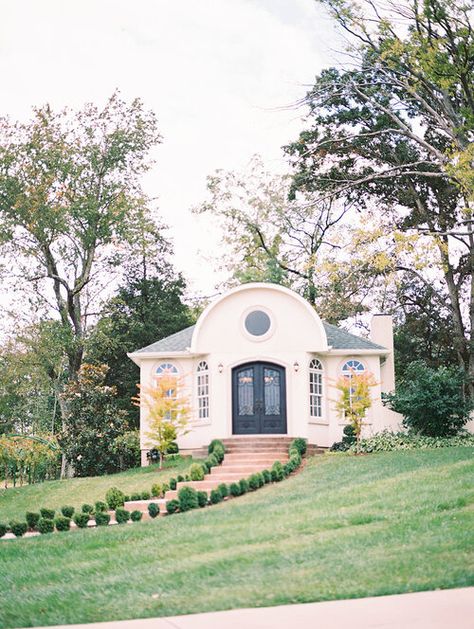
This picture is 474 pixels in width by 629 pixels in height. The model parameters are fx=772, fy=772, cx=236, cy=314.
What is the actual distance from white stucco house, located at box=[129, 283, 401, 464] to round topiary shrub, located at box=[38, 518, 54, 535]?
8750 millimetres

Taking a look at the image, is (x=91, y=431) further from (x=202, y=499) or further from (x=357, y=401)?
(x=202, y=499)

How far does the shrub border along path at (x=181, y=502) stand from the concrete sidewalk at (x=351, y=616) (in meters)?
7.38

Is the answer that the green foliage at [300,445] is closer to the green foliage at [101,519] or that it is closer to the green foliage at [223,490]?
the green foliage at [223,490]

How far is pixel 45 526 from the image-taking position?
12.6 metres

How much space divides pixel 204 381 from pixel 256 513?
10.4 meters

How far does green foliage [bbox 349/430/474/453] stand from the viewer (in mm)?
18969

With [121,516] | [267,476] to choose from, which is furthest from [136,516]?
[267,476]

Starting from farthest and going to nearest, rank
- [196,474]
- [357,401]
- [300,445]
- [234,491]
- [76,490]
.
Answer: [300,445] → [357,401] → [76,490] → [196,474] → [234,491]

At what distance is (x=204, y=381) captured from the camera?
2173cm

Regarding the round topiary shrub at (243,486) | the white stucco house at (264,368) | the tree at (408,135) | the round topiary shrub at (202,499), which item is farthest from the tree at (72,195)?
the round topiary shrub at (202,499)

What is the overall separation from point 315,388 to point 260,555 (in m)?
13.8

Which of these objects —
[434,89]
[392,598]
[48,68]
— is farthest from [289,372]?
[392,598]

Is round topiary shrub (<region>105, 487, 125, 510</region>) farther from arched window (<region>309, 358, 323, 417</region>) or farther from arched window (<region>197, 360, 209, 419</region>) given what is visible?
arched window (<region>309, 358, 323, 417</region>)

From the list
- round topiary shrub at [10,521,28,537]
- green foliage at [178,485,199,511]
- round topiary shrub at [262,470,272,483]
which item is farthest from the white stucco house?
round topiary shrub at [10,521,28,537]
